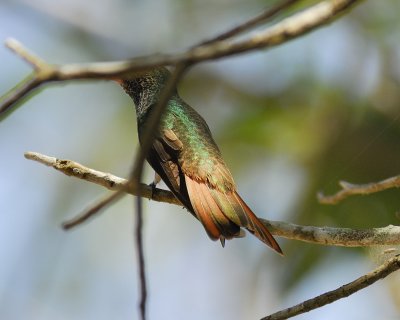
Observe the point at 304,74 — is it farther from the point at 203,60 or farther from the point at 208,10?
the point at 203,60

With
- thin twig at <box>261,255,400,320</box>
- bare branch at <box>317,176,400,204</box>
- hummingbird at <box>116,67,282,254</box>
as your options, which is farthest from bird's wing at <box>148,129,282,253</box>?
thin twig at <box>261,255,400,320</box>

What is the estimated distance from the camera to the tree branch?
1680mm

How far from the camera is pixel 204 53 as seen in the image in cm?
167

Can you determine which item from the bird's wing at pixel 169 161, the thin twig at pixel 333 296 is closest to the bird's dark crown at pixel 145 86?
the bird's wing at pixel 169 161

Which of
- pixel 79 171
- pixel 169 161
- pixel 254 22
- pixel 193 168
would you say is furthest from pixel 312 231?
pixel 254 22

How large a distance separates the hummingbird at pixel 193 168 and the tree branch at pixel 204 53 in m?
1.56

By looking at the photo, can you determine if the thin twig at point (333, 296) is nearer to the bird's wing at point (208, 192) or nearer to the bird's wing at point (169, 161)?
the bird's wing at point (208, 192)

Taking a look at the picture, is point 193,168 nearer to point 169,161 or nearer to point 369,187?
point 169,161

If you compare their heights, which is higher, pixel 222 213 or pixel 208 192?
pixel 208 192

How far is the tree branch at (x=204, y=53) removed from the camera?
5.51 ft

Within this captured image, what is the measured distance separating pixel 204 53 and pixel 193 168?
2859mm

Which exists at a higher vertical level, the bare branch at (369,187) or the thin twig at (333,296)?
the bare branch at (369,187)

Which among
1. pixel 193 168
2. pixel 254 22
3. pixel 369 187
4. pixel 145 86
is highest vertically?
pixel 145 86

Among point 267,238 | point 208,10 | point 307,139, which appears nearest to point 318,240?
point 267,238
